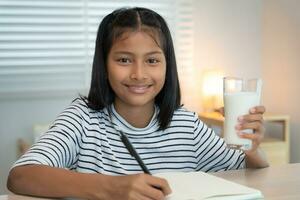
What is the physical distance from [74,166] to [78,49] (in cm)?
193

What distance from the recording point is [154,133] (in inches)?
52.9

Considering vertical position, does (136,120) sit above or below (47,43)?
below

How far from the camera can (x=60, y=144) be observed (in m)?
1.16

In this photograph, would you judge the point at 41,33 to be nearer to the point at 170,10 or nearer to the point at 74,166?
the point at 170,10

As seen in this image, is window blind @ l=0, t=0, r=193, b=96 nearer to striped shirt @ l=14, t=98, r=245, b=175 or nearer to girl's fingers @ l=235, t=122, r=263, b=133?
striped shirt @ l=14, t=98, r=245, b=175

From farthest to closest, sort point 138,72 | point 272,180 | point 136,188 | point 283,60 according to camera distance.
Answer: point 283,60 → point 138,72 → point 272,180 → point 136,188

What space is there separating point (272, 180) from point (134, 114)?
44cm

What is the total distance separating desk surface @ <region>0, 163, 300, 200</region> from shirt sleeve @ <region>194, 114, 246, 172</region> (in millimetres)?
71

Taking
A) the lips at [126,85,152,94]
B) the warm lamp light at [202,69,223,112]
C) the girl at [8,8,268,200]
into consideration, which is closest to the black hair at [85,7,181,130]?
the girl at [8,8,268,200]

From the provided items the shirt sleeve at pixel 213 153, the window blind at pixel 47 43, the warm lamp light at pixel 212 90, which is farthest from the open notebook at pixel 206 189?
the warm lamp light at pixel 212 90

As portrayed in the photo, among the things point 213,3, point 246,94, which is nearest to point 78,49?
point 213,3

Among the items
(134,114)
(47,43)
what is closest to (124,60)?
(134,114)

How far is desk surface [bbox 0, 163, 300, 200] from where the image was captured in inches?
38.9

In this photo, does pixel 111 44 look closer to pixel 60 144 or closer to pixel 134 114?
pixel 134 114
